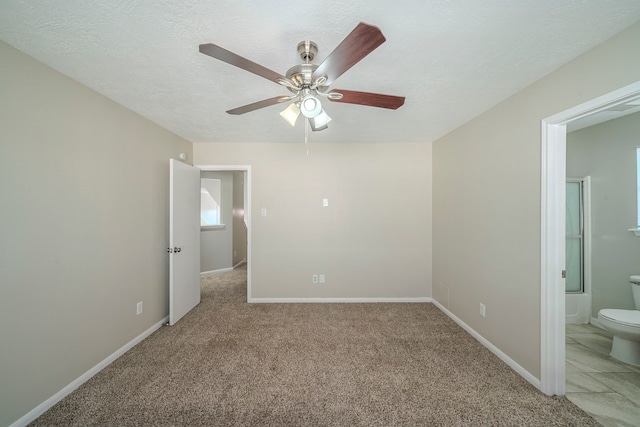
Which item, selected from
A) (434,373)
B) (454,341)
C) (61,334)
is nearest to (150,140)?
(61,334)

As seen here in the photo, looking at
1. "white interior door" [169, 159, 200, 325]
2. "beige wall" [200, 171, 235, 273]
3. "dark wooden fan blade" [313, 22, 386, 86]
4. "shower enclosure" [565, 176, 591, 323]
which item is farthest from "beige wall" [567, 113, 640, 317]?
"beige wall" [200, 171, 235, 273]

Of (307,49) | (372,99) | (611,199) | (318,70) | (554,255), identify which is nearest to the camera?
(318,70)

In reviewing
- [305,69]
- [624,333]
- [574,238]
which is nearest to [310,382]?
[305,69]

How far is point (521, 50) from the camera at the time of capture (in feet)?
4.74

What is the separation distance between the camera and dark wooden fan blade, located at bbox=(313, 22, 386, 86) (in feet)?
2.92

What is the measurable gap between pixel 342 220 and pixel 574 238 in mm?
2823

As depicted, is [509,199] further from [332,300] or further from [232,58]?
[332,300]

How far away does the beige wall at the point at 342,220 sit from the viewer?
135 inches

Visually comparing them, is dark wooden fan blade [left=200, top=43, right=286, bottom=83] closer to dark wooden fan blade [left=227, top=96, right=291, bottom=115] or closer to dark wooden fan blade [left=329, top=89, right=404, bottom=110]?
dark wooden fan blade [left=227, top=96, right=291, bottom=115]

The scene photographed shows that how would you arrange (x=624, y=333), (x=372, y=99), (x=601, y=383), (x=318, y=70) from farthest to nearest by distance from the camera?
(x=624, y=333) → (x=601, y=383) → (x=372, y=99) → (x=318, y=70)

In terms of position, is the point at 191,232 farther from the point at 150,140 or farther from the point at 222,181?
the point at 222,181

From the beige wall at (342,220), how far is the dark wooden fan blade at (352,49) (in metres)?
2.28

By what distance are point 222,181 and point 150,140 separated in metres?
2.79

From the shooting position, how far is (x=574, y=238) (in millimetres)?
2846
